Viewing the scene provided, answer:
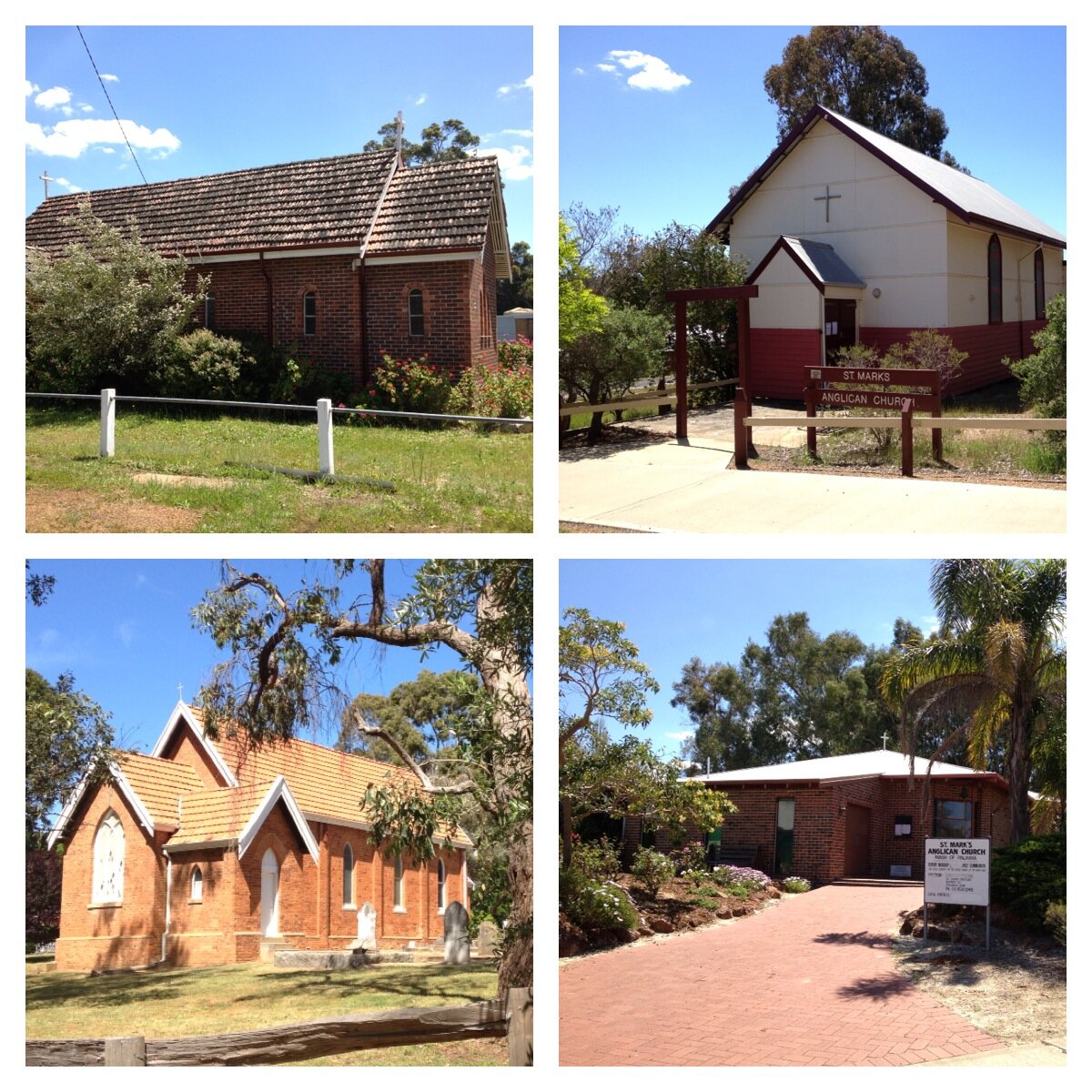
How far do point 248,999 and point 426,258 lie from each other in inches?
282

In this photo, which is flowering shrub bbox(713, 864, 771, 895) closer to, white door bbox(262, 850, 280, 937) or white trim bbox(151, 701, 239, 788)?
white door bbox(262, 850, 280, 937)

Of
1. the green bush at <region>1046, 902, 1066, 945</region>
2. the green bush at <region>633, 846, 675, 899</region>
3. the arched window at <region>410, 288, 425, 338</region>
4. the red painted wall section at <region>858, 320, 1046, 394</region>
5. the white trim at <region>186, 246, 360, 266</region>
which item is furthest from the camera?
the red painted wall section at <region>858, 320, 1046, 394</region>

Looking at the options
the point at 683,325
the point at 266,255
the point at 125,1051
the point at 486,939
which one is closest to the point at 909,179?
the point at 683,325

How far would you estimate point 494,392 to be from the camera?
10.7 metres

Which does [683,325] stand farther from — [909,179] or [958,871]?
[958,871]

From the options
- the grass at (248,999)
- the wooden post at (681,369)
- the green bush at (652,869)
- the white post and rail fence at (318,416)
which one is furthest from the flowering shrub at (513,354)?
the grass at (248,999)

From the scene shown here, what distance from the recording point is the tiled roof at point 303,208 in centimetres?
1090

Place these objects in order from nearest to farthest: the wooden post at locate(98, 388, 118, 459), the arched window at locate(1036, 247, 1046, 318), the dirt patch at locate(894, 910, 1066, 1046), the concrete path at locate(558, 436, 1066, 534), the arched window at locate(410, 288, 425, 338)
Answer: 1. the dirt patch at locate(894, 910, 1066, 1046)
2. the concrete path at locate(558, 436, 1066, 534)
3. the wooden post at locate(98, 388, 118, 459)
4. the arched window at locate(410, 288, 425, 338)
5. the arched window at locate(1036, 247, 1046, 318)

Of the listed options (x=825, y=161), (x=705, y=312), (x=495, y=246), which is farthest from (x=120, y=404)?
(x=825, y=161)

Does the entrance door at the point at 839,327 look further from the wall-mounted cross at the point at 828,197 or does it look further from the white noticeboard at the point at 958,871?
the white noticeboard at the point at 958,871

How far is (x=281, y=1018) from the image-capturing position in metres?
6.79

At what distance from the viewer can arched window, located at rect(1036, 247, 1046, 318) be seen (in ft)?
52.3

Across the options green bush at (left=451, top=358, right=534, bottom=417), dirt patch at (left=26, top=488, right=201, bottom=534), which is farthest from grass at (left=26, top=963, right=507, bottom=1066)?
green bush at (left=451, top=358, right=534, bottom=417)

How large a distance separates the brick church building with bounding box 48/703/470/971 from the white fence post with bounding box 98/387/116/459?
9.43 ft
